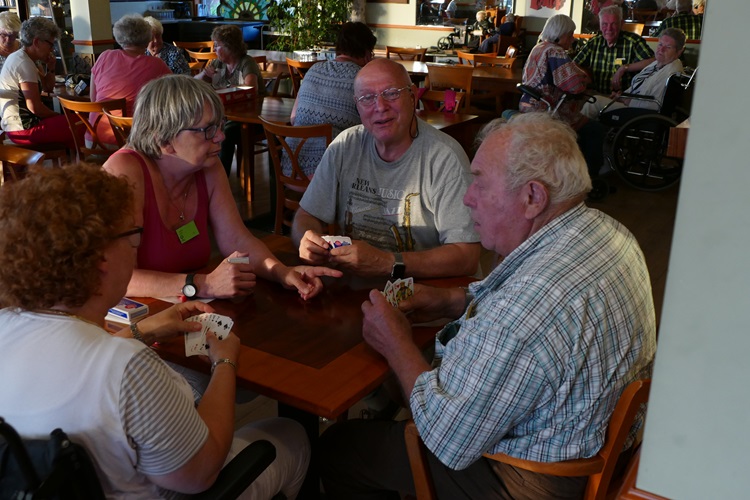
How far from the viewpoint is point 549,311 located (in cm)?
137

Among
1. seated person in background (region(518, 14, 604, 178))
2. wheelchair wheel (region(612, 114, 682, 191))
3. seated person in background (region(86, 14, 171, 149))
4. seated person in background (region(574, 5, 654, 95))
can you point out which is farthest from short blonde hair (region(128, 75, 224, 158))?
seated person in background (region(574, 5, 654, 95))

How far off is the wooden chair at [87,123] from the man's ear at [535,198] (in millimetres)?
3499

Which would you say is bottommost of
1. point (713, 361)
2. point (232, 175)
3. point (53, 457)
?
point (232, 175)

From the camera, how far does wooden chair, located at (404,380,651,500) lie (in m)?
1.34

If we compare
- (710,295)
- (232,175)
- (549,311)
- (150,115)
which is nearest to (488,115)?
(232,175)

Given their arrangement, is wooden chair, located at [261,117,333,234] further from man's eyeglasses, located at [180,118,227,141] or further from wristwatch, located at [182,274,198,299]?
wristwatch, located at [182,274,198,299]

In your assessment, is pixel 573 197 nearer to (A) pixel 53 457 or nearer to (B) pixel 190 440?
(B) pixel 190 440

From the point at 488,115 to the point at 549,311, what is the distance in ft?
19.8

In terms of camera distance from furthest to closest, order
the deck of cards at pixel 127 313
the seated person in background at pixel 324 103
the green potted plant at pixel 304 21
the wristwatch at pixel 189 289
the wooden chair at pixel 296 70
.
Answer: the green potted plant at pixel 304 21, the wooden chair at pixel 296 70, the seated person in background at pixel 324 103, the wristwatch at pixel 189 289, the deck of cards at pixel 127 313

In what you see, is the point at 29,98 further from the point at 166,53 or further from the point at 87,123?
the point at 166,53

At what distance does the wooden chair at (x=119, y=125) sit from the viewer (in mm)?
4191

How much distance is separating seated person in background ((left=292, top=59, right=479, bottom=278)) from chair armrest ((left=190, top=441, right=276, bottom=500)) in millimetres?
847

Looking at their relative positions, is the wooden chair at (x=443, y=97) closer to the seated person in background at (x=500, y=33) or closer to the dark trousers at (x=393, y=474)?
the dark trousers at (x=393, y=474)

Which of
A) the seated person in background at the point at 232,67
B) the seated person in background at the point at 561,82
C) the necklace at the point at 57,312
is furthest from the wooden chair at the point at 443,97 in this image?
the necklace at the point at 57,312
